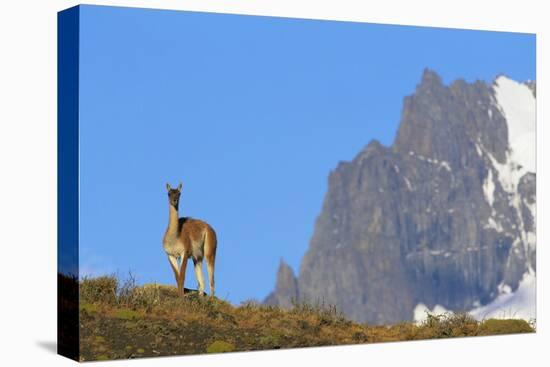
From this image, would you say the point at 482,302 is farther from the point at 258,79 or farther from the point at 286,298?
the point at 258,79

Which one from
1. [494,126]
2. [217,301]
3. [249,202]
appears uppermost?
[494,126]

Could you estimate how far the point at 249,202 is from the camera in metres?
19.1

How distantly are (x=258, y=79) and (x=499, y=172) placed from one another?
4358 mm

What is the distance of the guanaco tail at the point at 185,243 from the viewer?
18.3 m

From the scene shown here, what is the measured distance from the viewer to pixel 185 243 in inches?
725

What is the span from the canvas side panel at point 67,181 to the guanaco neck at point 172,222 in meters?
1.32

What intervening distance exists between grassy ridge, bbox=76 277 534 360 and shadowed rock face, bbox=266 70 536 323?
1.03 feet

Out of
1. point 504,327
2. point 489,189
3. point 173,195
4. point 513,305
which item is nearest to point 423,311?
point 504,327

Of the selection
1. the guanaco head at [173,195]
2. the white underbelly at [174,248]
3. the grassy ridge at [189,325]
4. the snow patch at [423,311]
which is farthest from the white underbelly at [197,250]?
the snow patch at [423,311]

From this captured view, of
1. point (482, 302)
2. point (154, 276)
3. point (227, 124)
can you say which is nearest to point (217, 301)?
point (154, 276)

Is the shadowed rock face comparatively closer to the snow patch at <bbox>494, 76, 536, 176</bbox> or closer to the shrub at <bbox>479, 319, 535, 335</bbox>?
the snow patch at <bbox>494, 76, 536, 176</bbox>

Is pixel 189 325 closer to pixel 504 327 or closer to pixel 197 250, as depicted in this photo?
pixel 197 250

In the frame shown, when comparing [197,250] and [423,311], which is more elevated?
[197,250]

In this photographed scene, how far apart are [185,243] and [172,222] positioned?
348mm
